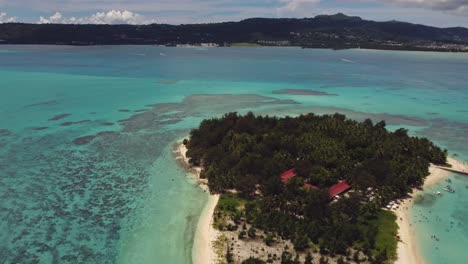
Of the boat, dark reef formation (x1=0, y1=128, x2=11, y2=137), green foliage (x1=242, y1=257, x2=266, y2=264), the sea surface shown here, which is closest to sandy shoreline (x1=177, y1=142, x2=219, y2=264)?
Result: the sea surface

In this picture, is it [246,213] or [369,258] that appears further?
[246,213]

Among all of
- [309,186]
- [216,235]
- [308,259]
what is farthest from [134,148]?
[308,259]

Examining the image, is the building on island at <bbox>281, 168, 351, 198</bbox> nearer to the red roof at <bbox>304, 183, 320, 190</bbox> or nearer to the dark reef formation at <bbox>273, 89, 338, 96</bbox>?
the red roof at <bbox>304, 183, 320, 190</bbox>

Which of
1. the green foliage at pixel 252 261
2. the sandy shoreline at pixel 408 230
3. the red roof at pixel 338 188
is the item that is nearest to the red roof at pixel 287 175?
the red roof at pixel 338 188

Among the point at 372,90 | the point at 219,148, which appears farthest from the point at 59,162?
the point at 372,90

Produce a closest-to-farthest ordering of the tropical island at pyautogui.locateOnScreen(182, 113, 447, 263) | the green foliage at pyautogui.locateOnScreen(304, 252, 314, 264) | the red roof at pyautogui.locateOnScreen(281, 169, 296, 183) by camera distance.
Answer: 1. the green foliage at pyautogui.locateOnScreen(304, 252, 314, 264)
2. the tropical island at pyautogui.locateOnScreen(182, 113, 447, 263)
3. the red roof at pyautogui.locateOnScreen(281, 169, 296, 183)

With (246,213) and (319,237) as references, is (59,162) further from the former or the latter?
(319,237)

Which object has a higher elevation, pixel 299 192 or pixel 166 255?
pixel 299 192
